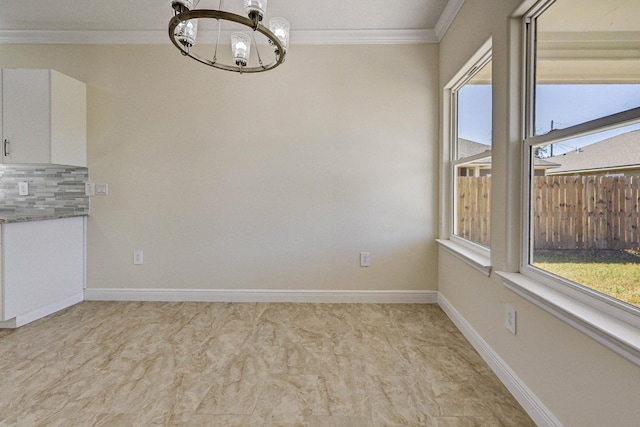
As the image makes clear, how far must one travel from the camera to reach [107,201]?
3131mm

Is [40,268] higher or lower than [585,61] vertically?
lower

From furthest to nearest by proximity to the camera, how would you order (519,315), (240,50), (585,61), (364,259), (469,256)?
(364,259) < (469,256) < (240,50) < (519,315) < (585,61)

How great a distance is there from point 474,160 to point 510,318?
1.18m

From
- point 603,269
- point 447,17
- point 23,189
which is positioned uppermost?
point 447,17

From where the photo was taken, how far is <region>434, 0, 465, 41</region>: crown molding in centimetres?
249

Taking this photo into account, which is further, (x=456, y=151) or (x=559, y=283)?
(x=456, y=151)

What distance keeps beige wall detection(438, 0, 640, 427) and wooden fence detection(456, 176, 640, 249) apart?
0.15 meters

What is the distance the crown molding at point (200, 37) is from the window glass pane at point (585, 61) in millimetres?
1494

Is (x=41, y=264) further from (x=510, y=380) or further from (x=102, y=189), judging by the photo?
(x=510, y=380)

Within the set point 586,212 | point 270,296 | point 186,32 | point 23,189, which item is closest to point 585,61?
point 586,212

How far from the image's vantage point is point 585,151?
1.36 m

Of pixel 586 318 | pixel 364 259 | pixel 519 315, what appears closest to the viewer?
pixel 586 318

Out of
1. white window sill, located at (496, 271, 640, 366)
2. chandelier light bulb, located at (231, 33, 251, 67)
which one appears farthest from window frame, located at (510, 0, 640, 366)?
chandelier light bulb, located at (231, 33, 251, 67)

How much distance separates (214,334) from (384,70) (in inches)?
108
